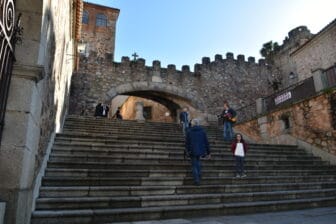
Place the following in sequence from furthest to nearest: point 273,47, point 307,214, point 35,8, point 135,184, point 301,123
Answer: point 273,47, point 301,123, point 135,184, point 307,214, point 35,8

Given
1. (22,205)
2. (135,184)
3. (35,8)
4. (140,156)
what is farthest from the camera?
(140,156)

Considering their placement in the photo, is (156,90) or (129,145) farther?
(156,90)

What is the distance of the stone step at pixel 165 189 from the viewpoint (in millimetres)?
4504

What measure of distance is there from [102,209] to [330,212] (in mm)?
3814

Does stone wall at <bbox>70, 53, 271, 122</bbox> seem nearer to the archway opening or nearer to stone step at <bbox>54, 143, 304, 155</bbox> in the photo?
the archway opening

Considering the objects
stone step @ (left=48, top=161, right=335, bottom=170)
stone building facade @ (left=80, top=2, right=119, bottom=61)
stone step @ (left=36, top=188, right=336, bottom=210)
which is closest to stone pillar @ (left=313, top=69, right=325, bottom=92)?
stone step @ (left=48, top=161, right=335, bottom=170)

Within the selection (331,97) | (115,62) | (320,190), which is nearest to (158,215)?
(320,190)

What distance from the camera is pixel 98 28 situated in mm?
25500

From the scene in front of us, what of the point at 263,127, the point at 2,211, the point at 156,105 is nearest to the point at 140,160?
the point at 2,211

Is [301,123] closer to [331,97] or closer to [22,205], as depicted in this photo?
[331,97]

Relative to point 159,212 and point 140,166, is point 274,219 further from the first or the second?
point 140,166

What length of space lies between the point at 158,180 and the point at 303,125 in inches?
260

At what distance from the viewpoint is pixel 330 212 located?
4.81m

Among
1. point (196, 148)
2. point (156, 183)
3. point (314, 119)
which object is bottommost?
point (156, 183)
